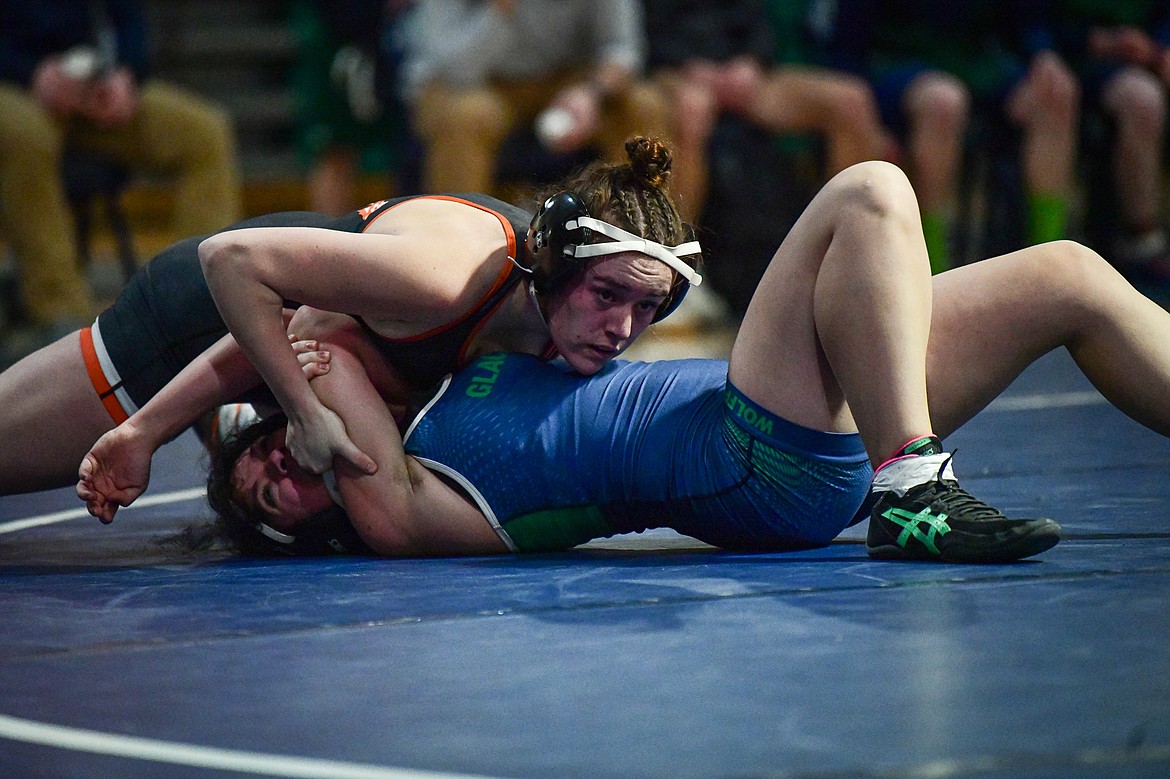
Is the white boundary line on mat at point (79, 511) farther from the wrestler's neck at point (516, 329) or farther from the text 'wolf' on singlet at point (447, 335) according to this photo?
the wrestler's neck at point (516, 329)

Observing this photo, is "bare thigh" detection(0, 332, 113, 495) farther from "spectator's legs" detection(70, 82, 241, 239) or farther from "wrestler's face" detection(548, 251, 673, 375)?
"spectator's legs" detection(70, 82, 241, 239)

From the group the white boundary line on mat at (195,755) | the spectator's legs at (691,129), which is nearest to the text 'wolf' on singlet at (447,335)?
the white boundary line on mat at (195,755)

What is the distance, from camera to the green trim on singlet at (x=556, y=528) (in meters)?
2.61

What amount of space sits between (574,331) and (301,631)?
31.5 inches

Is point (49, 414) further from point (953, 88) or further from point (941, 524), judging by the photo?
point (953, 88)

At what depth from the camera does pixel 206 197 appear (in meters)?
6.63

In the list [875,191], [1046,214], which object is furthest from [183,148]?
[875,191]

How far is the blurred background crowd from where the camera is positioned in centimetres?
627

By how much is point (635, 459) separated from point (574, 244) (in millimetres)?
385

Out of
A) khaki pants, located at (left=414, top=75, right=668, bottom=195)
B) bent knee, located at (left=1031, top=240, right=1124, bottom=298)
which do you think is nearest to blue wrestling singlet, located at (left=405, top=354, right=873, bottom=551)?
bent knee, located at (left=1031, top=240, right=1124, bottom=298)

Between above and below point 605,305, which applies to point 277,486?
below

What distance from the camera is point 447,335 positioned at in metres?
2.68

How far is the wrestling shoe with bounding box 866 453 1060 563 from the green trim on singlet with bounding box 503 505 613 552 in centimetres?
50

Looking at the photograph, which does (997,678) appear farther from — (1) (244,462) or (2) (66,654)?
(1) (244,462)
